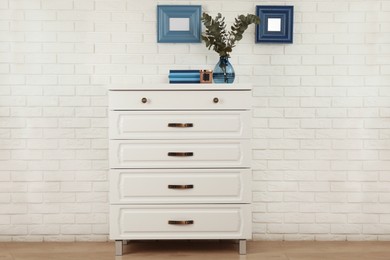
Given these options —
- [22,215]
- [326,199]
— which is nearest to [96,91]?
[22,215]

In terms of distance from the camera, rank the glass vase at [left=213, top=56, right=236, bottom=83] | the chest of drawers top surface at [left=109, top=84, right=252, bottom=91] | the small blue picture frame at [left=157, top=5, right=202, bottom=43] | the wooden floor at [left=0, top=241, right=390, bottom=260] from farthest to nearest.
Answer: the small blue picture frame at [left=157, top=5, right=202, bottom=43] → the glass vase at [left=213, top=56, right=236, bottom=83] → the wooden floor at [left=0, top=241, right=390, bottom=260] → the chest of drawers top surface at [left=109, top=84, right=252, bottom=91]

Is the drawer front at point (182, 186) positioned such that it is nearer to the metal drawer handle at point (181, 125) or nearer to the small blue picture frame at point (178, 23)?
the metal drawer handle at point (181, 125)

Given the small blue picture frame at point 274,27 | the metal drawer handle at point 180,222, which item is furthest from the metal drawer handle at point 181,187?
the small blue picture frame at point 274,27

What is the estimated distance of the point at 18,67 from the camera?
4180mm

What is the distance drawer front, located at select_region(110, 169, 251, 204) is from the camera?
3766 millimetres

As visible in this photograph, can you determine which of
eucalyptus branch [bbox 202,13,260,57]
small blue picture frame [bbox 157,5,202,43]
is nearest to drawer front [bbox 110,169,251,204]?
eucalyptus branch [bbox 202,13,260,57]

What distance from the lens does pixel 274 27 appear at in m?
4.16

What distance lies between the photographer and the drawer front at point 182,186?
3766 mm

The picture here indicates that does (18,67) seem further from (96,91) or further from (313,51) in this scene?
(313,51)

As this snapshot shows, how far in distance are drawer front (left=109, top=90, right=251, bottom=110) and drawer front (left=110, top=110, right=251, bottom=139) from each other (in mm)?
41

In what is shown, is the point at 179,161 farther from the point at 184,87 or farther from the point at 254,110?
the point at 254,110

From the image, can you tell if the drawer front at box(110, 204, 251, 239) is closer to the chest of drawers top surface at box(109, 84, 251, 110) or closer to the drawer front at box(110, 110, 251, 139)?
the drawer front at box(110, 110, 251, 139)

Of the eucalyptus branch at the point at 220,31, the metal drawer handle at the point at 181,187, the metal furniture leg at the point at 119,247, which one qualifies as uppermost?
the eucalyptus branch at the point at 220,31

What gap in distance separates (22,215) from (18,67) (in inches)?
45.0
